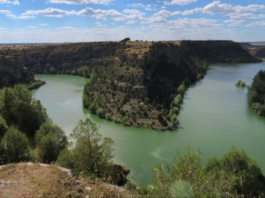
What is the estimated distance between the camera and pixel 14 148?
11734 millimetres

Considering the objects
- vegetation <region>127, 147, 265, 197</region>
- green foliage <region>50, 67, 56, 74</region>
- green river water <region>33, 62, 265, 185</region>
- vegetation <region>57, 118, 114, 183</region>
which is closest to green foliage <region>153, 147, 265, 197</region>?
vegetation <region>127, 147, 265, 197</region>

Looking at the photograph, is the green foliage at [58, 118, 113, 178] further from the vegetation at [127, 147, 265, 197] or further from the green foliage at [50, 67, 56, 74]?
the green foliage at [50, 67, 56, 74]

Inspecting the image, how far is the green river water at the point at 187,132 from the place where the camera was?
19.1 meters

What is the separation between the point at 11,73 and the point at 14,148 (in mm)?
38617

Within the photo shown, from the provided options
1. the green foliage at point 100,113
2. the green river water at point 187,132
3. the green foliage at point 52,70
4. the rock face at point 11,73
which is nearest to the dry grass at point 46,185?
the green river water at point 187,132

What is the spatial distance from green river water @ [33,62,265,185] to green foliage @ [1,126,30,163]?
6876 mm

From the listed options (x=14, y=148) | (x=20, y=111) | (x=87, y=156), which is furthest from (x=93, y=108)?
(x=87, y=156)

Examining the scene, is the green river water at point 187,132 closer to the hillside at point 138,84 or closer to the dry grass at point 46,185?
the hillside at point 138,84

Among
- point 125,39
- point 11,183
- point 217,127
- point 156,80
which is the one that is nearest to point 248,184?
point 11,183

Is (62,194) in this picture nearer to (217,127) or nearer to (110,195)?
(110,195)

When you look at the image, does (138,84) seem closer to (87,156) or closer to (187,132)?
(187,132)

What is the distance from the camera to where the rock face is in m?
42.0

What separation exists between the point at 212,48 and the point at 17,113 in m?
102

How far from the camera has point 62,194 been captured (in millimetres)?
6090
